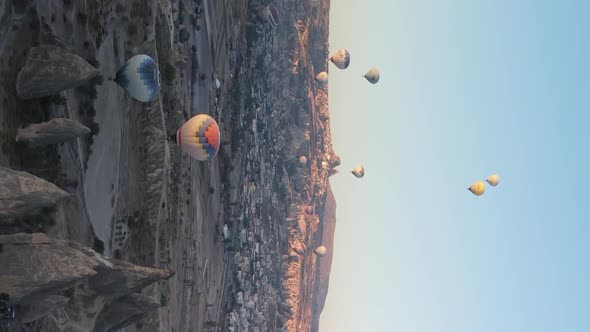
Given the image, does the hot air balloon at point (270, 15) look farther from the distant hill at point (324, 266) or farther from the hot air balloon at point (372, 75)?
the distant hill at point (324, 266)

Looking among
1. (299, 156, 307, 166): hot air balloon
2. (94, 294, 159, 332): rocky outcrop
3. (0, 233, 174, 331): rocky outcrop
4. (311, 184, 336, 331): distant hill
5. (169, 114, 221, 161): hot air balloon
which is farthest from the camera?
(311, 184, 336, 331): distant hill

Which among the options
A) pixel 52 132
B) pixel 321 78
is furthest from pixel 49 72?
pixel 321 78

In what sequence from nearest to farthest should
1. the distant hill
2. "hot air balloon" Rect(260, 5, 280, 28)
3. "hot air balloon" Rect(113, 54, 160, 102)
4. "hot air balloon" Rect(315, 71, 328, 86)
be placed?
"hot air balloon" Rect(113, 54, 160, 102) < "hot air balloon" Rect(260, 5, 280, 28) < "hot air balloon" Rect(315, 71, 328, 86) < the distant hill

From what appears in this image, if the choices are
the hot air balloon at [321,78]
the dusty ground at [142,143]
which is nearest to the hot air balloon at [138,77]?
the dusty ground at [142,143]

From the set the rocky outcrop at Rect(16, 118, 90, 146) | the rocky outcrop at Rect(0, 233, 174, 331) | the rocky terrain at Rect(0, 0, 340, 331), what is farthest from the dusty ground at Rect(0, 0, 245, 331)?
the rocky outcrop at Rect(0, 233, 174, 331)

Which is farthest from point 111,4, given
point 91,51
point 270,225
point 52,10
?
point 270,225

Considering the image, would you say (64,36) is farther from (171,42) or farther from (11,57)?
(171,42)

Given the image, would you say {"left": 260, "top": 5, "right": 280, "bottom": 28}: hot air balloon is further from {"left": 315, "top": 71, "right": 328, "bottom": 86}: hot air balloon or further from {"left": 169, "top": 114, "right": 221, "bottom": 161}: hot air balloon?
{"left": 169, "top": 114, "right": 221, "bottom": 161}: hot air balloon
